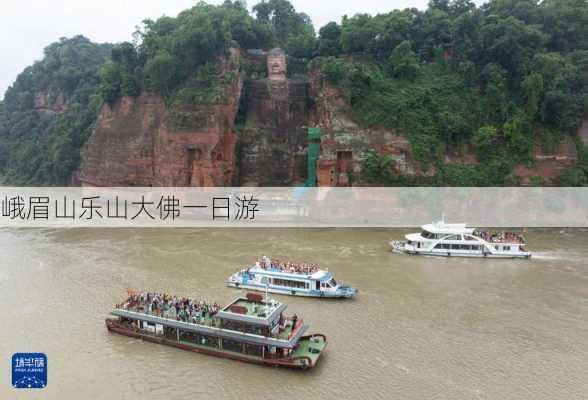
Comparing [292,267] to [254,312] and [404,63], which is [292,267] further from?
[404,63]

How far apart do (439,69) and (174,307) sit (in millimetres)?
31852

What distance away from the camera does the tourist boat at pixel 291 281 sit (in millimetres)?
20750

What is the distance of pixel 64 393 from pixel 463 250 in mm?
19483

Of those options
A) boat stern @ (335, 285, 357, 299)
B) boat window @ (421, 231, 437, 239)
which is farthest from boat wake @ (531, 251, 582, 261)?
boat stern @ (335, 285, 357, 299)

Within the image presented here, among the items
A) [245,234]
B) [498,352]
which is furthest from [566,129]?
[498,352]

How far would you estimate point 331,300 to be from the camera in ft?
67.8

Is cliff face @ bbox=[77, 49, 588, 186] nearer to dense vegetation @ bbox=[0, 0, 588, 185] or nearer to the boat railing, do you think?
dense vegetation @ bbox=[0, 0, 588, 185]

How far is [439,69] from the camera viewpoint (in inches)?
1641

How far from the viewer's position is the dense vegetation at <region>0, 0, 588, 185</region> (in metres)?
36.7

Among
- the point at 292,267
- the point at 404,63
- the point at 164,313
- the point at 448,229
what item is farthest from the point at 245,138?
the point at 164,313

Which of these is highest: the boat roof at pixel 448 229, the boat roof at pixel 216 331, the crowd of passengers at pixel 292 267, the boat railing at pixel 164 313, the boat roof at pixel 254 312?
the boat roof at pixel 448 229

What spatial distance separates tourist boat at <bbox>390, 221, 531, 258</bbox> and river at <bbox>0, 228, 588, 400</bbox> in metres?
0.68

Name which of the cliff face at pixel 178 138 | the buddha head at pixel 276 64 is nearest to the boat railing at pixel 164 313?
the cliff face at pixel 178 138

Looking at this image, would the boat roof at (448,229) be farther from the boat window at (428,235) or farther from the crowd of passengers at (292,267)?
the crowd of passengers at (292,267)
